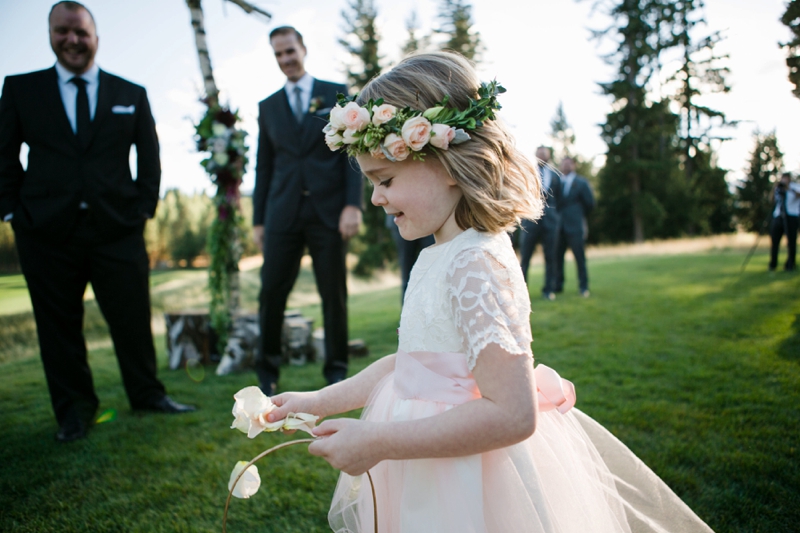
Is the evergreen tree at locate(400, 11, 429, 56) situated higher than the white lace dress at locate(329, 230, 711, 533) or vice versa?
the evergreen tree at locate(400, 11, 429, 56)

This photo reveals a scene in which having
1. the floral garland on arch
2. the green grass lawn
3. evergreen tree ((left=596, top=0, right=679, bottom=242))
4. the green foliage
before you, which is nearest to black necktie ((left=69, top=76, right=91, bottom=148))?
the green grass lawn

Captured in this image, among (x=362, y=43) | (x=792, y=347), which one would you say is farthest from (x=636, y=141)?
(x=792, y=347)

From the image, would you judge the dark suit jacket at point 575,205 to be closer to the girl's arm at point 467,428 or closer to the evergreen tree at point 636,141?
the girl's arm at point 467,428

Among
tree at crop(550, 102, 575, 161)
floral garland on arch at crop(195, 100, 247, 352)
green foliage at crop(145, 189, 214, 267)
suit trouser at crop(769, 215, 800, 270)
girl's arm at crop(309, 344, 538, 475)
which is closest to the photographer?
girl's arm at crop(309, 344, 538, 475)

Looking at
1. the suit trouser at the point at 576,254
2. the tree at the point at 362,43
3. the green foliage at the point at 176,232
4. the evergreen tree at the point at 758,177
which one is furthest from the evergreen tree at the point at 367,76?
the evergreen tree at the point at 758,177

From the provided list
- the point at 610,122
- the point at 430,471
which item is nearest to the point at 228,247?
the point at 430,471

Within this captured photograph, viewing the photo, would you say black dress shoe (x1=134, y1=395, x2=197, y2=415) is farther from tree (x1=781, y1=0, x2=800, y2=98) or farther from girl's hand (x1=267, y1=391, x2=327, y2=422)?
tree (x1=781, y1=0, x2=800, y2=98)

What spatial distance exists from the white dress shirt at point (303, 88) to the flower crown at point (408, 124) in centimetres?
273

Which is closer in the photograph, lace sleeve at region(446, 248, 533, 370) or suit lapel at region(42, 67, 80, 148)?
lace sleeve at region(446, 248, 533, 370)

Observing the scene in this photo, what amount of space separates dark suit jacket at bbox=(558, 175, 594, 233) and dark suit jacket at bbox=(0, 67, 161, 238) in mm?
7400

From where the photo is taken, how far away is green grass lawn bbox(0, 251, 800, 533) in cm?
224

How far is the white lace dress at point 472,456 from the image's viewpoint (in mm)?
1229

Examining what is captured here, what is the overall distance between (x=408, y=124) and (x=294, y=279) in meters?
2.95

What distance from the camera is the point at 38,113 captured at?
10.5 feet
